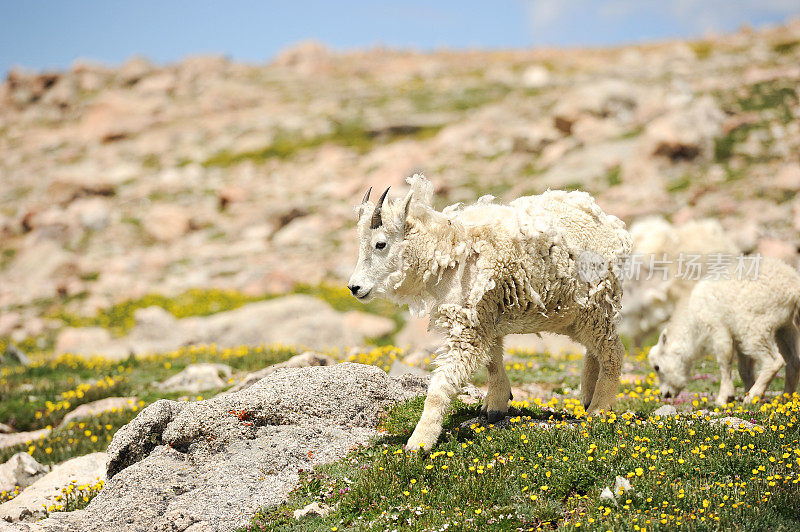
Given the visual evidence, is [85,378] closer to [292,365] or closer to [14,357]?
[14,357]

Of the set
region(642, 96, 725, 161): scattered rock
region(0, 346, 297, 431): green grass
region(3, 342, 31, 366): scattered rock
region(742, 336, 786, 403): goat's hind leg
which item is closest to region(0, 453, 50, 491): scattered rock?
region(0, 346, 297, 431): green grass

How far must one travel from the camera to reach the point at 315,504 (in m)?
7.07

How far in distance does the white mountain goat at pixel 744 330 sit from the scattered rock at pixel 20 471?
400 inches

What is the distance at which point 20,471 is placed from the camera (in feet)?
33.8

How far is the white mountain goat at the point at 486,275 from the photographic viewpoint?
25.0 ft

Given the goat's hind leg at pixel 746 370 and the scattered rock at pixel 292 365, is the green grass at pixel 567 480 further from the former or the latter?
the goat's hind leg at pixel 746 370

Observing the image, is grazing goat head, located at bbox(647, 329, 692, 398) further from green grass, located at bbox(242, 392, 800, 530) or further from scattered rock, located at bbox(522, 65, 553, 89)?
scattered rock, located at bbox(522, 65, 553, 89)

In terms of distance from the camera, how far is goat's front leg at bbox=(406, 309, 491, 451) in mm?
7445

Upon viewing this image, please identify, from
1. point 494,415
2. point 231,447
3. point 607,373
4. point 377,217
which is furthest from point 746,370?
point 231,447

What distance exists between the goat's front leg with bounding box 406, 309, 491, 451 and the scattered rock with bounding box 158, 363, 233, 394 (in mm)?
6601

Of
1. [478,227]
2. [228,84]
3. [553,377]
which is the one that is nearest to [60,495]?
[478,227]

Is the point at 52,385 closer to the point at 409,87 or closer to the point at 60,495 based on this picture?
the point at 60,495

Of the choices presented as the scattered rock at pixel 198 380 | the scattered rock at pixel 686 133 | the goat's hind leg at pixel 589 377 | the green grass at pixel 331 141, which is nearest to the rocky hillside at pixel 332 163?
the scattered rock at pixel 686 133

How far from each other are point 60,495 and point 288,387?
3223 mm
